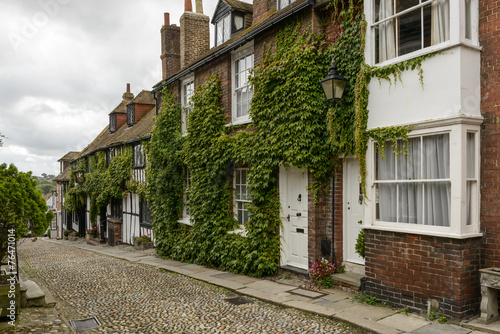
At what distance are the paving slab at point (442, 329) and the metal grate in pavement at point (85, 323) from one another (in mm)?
4995

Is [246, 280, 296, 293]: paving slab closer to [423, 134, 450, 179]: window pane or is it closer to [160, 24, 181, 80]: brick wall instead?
[423, 134, 450, 179]: window pane

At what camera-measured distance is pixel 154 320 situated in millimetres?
6547

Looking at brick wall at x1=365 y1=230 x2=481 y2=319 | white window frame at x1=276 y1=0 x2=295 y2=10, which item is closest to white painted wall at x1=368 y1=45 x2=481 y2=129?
brick wall at x1=365 y1=230 x2=481 y2=319

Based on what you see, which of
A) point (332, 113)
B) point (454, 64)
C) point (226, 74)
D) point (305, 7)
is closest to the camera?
point (454, 64)

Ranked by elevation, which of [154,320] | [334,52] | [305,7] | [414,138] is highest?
[305,7]

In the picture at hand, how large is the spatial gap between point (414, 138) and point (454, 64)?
4.16 ft

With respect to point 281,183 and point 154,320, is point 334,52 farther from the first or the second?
point 154,320

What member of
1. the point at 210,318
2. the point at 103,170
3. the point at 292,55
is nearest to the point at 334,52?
the point at 292,55

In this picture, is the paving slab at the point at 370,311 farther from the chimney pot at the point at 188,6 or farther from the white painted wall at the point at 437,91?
the chimney pot at the point at 188,6

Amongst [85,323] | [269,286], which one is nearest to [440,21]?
[269,286]

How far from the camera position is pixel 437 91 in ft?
20.0

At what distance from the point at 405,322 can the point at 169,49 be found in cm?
1586

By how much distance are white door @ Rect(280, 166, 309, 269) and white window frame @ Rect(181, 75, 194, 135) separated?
558 cm

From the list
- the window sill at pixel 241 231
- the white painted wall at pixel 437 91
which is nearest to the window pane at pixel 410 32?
the white painted wall at pixel 437 91
